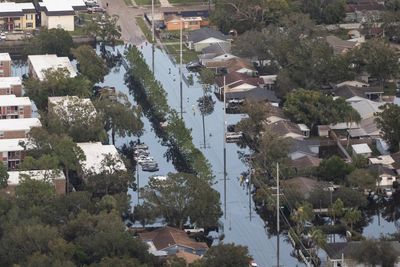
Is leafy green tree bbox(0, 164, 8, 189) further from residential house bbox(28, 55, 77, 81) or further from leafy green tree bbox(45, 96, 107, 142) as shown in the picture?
residential house bbox(28, 55, 77, 81)

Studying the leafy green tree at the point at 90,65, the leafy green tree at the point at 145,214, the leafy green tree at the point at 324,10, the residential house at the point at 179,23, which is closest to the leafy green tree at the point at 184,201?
the leafy green tree at the point at 145,214

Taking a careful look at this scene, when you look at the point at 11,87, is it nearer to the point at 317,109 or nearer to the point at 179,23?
the point at 317,109

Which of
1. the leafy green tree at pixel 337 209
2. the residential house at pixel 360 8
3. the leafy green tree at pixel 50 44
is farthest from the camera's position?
the residential house at pixel 360 8

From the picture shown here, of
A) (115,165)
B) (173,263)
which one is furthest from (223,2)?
(173,263)

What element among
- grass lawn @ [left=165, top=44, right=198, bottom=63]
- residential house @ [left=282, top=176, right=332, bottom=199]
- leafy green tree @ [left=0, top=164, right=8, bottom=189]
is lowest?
residential house @ [left=282, top=176, right=332, bottom=199]

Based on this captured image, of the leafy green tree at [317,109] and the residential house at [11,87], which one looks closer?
the leafy green tree at [317,109]

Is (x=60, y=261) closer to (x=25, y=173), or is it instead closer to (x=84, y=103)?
(x=25, y=173)

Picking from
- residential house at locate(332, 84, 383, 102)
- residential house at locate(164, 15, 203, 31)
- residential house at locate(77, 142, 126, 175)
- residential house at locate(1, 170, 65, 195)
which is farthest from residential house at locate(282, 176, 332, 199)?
residential house at locate(164, 15, 203, 31)

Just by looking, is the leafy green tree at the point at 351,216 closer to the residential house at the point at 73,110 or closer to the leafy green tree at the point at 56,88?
the residential house at the point at 73,110
